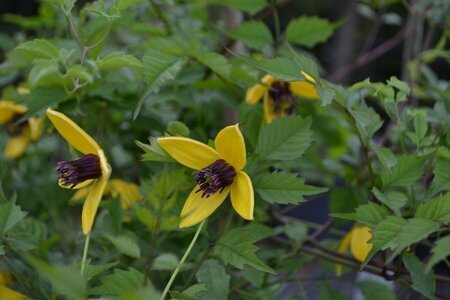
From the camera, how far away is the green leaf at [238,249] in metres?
0.68

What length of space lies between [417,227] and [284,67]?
0.75 feet

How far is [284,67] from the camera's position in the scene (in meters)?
0.70

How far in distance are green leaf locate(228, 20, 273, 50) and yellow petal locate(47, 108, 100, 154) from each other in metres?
0.40

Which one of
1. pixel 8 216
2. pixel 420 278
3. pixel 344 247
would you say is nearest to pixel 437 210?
pixel 420 278

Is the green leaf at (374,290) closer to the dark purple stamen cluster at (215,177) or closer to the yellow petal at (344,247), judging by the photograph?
the yellow petal at (344,247)

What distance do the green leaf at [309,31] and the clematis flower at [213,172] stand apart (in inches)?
16.6

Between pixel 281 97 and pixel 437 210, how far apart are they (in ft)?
1.14

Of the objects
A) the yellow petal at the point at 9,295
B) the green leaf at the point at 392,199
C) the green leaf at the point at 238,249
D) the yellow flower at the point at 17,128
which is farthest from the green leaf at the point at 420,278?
the yellow flower at the point at 17,128

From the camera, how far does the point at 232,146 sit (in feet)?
2.25

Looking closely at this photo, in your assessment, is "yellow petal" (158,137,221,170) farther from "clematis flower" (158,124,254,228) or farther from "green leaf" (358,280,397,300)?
Result: "green leaf" (358,280,397,300)

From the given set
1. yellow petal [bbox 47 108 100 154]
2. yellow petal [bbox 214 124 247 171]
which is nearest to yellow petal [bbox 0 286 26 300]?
yellow petal [bbox 47 108 100 154]

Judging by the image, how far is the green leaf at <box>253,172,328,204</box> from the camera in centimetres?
72

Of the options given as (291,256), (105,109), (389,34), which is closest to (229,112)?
(105,109)

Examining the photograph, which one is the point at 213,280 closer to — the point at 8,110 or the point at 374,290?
the point at 374,290
